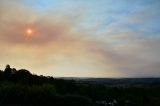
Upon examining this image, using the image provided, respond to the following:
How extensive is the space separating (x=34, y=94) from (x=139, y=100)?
19493 millimetres

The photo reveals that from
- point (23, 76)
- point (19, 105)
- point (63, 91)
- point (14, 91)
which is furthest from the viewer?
point (23, 76)

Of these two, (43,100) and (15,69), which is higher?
(15,69)

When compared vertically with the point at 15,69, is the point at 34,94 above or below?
below

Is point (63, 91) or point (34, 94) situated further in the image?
point (63, 91)

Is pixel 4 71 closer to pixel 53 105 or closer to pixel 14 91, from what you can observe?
pixel 14 91

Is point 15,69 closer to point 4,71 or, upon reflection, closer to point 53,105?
point 4,71

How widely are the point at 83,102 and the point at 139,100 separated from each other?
664 inches

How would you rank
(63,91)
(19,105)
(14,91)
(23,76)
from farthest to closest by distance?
(23,76) < (63,91) < (14,91) < (19,105)

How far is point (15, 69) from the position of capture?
238 feet

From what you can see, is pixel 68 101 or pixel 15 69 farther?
pixel 15 69

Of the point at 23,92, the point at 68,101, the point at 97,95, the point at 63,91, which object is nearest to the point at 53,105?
the point at 68,101

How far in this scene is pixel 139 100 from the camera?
62.1m

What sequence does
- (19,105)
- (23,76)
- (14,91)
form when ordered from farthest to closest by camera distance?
(23,76) < (14,91) < (19,105)

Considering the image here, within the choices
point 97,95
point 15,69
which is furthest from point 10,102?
point 15,69
